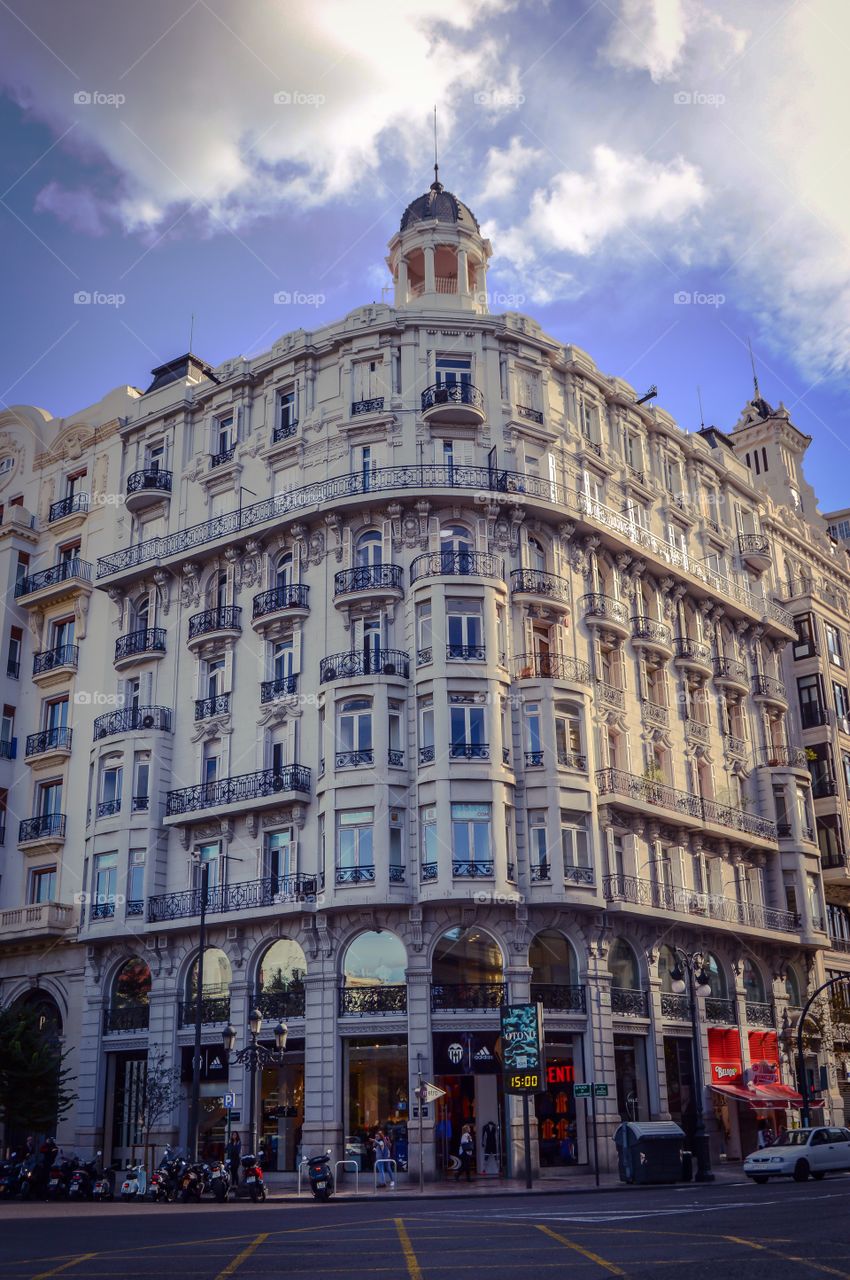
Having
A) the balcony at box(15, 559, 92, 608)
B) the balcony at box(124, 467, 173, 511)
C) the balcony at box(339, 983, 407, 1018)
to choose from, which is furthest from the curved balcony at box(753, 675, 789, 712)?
the balcony at box(15, 559, 92, 608)

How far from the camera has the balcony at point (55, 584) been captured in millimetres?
47281

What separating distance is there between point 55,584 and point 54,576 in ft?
4.07

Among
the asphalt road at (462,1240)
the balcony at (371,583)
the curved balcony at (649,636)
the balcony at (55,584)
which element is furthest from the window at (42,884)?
the curved balcony at (649,636)

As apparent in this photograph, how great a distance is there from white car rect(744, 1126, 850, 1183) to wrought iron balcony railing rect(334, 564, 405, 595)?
19040mm

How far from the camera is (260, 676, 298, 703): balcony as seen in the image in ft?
132

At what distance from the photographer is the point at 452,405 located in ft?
134

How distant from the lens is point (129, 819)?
41594 millimetres

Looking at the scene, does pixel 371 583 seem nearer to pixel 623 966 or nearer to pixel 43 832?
pixel 623 966

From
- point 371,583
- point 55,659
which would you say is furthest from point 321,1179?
point 55,659

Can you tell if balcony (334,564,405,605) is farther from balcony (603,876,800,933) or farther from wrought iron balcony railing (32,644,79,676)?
wrought iron balcony railing (32,644,79,676)

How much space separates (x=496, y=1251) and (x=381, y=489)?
28.3 m

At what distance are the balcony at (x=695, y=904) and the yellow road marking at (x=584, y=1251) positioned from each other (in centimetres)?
2161

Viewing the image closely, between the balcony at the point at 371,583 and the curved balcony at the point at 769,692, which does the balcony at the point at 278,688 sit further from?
the curved balcony at the point at 769,692

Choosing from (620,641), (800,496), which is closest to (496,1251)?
(620,641)
